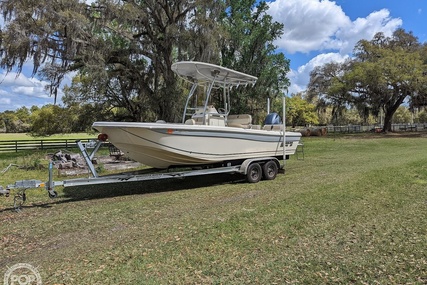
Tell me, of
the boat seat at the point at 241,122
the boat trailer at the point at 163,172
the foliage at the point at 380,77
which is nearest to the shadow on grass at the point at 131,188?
the boat trailer at the point at 163,172

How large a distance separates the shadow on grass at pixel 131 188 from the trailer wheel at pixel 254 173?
0.46 metres

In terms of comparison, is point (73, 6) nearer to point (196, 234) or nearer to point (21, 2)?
point (21, 2)

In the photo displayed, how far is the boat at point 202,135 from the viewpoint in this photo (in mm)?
6527

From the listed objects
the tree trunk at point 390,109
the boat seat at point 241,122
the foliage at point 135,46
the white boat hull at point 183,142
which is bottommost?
the white boat hull at point 183,142

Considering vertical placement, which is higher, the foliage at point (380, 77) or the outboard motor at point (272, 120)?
the foliage at point (380, 77)

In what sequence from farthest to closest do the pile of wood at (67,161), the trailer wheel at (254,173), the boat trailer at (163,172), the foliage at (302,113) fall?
the foliage at (302,113) < the pile of wood at (67,161) < the trailer wheel at (254,173) < the boat trailer at (163,172)

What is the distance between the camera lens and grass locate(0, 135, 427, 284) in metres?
3.18

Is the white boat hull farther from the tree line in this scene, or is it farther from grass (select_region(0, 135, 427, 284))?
the tree line

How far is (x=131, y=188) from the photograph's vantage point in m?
7.84

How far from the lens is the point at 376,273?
3143 mm

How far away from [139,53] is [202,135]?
1180cm

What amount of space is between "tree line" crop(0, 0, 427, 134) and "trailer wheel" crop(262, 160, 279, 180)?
923 centimetres

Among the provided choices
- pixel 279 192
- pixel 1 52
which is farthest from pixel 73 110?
pixel 279 192

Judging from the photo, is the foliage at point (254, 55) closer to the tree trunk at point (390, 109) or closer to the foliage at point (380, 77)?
the foliage at point (380, 77)
